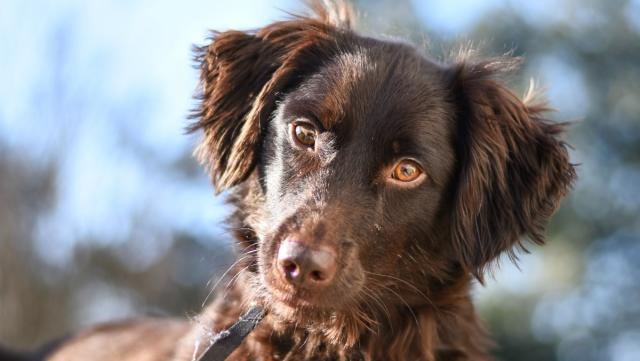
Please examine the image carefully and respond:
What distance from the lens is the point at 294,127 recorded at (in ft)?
12.3

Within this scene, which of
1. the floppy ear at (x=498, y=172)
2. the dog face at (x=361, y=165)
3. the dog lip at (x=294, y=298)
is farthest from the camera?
the floppy ear at (x=498, y=172)

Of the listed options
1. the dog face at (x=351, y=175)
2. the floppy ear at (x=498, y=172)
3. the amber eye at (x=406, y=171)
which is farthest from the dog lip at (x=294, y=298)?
the floppy ear at (x=498, y=172)

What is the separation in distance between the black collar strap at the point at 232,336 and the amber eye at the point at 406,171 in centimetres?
85

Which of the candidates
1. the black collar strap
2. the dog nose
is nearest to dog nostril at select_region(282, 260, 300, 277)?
the dog nose

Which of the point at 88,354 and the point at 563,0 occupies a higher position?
the point at 563,0

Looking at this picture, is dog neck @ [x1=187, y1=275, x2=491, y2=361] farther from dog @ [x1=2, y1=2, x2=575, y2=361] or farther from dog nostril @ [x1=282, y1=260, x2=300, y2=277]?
dog nostril @ [x1=282, y1=260, x2=300, y2=277]

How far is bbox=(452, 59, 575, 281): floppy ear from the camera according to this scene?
12.4ft

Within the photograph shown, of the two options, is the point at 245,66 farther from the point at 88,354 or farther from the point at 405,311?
the point at 88,354

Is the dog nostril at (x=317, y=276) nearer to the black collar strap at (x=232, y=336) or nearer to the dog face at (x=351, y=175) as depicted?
the dog face at (x=351, y=175)

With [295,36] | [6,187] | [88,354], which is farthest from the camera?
[6,187]

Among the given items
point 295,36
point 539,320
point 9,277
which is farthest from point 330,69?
point 9,277

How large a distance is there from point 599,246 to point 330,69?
22.0 ft

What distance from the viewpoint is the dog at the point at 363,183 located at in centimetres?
355

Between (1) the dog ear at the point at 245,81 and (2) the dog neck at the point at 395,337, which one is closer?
(2) the dog neck at the point at 395,337
